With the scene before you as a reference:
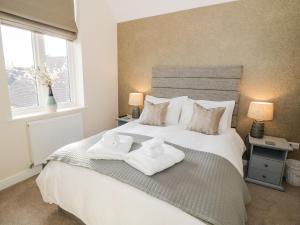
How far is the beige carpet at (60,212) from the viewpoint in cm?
171

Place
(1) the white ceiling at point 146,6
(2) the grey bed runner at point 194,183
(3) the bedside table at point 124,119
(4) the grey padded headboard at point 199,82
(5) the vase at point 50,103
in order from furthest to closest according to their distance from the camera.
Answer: (3) the bedside table at point 124,119 < (1) the white ceiling at point 146,6 < (4) the grey padded headboard at point 199,82 < (5) the vase at point 50,103 < (2) the grey bed runner at point 194,183

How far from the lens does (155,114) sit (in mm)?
2648

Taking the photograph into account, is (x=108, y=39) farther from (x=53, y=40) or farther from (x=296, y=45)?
(x=296, y=45)

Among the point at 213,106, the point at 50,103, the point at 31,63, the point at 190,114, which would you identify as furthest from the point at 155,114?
the point at 31,63

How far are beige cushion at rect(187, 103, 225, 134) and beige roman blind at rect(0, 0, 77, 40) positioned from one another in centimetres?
218

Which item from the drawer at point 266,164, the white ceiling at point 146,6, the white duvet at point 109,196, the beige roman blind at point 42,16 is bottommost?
the drawer at point 266,164

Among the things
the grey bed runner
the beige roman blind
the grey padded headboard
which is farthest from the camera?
the grey padded headboard

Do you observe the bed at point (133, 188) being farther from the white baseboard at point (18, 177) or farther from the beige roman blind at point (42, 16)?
the beige roman blind at point (42, 16)

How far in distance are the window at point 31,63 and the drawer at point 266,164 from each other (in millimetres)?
2811

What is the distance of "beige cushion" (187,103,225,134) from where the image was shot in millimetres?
2260

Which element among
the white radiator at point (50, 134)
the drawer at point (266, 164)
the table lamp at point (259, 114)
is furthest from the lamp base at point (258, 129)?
the white radiator at point (50, 134)

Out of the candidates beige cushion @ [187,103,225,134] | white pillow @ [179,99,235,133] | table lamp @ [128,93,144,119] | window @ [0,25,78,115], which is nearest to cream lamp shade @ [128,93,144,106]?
table lamp @ [128,93,144,119]

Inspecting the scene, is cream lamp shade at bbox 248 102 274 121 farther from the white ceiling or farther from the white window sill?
the white window sill

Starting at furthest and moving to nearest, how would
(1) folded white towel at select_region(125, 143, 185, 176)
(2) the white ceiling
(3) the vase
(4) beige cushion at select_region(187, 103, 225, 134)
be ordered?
(2) the white ceiling < (3) the vase < (4) beige cushion at select_region(187, 103, 225, 134) < (1) folded white towel at select_region(125, 143, 185, 176)
